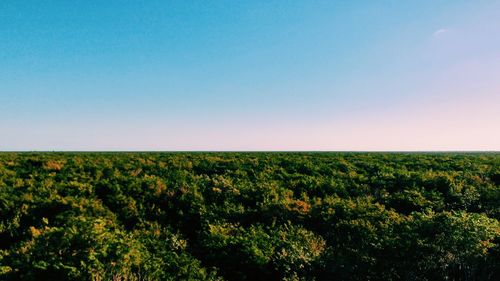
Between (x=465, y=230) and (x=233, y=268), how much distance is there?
6.41 metres

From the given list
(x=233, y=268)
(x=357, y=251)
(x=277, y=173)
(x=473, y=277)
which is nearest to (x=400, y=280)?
(x=357, y=251)

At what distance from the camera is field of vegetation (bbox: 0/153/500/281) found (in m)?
7.44

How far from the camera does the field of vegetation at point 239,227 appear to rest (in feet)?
24.4

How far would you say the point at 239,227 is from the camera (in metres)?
10.9

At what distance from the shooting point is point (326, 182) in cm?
1650

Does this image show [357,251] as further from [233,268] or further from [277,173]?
[277,173]

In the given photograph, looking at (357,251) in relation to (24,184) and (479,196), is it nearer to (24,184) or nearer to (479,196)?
(479,196)

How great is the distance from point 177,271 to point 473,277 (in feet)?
25.4

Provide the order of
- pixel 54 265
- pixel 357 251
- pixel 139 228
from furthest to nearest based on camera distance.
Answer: pixel 139 228 → pixel 357 251 → pixel 54 265

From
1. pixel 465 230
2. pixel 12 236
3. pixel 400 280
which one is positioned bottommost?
pixel 400 280

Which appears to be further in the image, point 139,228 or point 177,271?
point 139,228

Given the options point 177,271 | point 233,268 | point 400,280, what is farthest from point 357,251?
point 177,271

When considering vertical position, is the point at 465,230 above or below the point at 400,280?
above

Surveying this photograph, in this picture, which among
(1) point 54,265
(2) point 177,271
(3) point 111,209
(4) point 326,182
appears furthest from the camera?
(4) point 326,182
